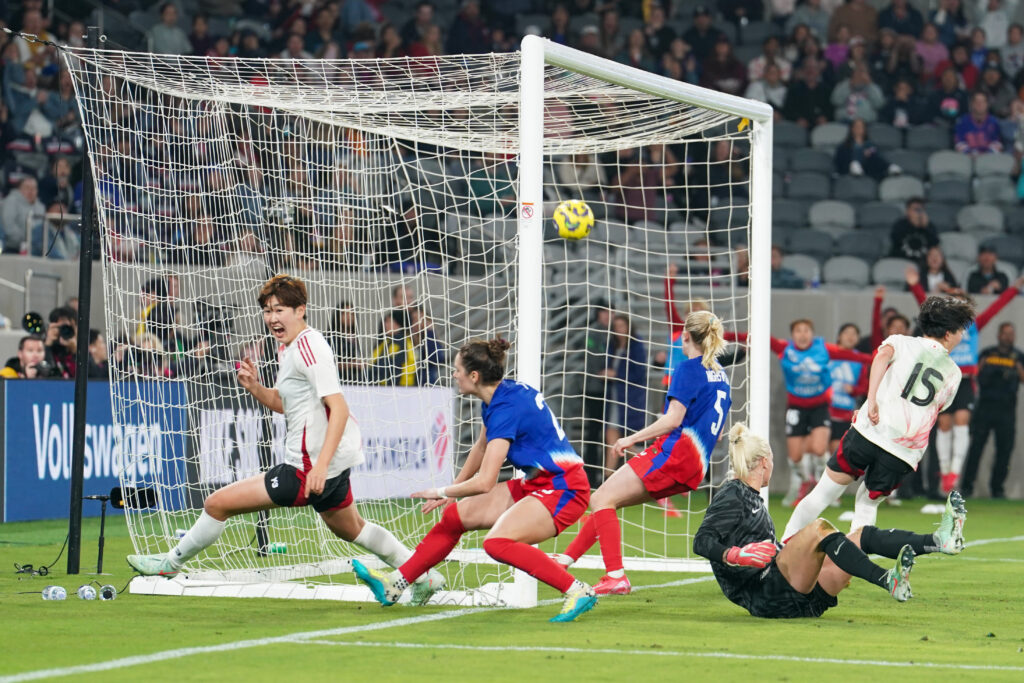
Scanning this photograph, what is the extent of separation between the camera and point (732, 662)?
579 cm

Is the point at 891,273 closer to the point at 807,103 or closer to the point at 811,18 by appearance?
the point at 807,103

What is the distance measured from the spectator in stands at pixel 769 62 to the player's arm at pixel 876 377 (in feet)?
48.0

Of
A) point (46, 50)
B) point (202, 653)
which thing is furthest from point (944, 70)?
point (202, 653)

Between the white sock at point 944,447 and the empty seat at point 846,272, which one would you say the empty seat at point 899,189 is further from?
the white sock at point 944,447

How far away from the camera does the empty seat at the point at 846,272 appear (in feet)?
64.1

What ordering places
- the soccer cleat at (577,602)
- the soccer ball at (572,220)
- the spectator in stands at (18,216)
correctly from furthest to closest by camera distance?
the spectator in stands at (18,216) < the soccer ball at (572,220) < the soccer cleat at (577,602)

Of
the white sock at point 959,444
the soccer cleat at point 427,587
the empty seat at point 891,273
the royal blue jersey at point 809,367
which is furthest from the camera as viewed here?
the empty seat at point 891,273

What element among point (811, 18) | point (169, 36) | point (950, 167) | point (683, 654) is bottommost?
point (683, 654)

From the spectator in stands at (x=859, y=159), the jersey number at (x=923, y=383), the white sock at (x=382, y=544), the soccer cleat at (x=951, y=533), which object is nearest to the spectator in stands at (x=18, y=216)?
the white sock at (x=382, y=544)

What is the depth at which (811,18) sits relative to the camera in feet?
76.9

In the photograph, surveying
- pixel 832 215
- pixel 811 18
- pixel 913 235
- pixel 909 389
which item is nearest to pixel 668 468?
pixel 909 389

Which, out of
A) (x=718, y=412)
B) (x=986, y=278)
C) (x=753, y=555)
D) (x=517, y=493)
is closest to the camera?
(x=753, y=555)

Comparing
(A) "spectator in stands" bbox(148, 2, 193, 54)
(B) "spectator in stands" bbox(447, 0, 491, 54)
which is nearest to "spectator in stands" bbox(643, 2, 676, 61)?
(B) "spectator in stands" bbox(447, 0, 491, 54)

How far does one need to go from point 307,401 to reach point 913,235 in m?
14.2
